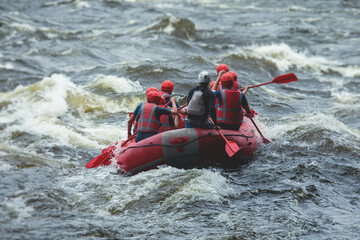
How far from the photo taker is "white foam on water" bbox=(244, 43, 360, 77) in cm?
1791

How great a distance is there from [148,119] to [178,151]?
2.50 feet

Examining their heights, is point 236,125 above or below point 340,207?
above

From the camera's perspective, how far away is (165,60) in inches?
684

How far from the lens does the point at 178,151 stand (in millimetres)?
7680

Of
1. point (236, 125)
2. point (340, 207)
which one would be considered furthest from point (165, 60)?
point (340, 207)

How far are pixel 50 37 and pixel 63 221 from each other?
17728 mm

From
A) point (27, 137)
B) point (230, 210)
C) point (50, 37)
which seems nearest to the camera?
point (230, 210)

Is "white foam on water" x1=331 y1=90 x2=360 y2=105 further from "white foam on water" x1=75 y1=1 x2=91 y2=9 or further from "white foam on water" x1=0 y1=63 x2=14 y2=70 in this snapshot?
"white foam on water" x1=75 y1=1 x2=91 y2=9

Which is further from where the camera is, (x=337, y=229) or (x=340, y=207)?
(x=340, y=207)

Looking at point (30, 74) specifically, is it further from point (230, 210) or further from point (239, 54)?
point (230, 210)

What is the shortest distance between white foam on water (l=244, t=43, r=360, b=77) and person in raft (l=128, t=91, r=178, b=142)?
10.7 metres

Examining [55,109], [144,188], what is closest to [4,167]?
[144,188]

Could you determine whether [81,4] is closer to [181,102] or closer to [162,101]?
[181,102]

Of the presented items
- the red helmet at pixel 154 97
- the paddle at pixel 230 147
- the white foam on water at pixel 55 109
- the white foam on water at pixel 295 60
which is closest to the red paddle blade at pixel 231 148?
the paddle at pixel 230 147
